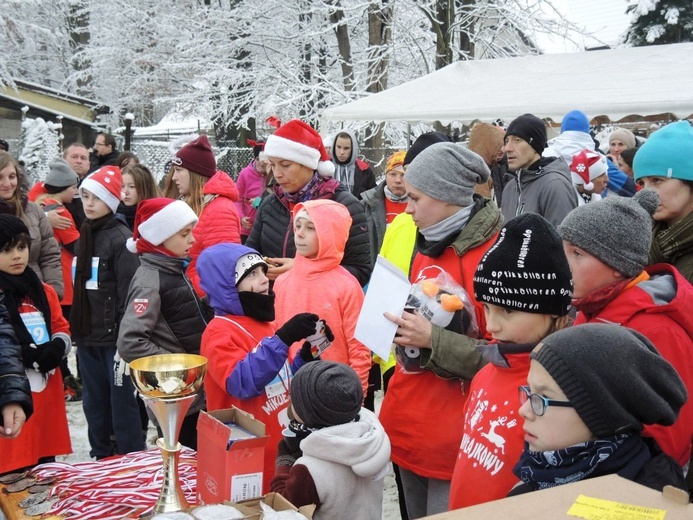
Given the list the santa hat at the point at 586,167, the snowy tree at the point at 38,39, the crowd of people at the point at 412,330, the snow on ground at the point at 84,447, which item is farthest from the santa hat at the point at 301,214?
the snowy tree at the point at 38,39

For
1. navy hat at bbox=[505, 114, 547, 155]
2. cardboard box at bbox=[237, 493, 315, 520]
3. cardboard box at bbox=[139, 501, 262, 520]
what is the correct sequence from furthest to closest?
navy hat at bbox=[505, 114, 547, 155] → cardboard box at bbox=[237, 493, 315, 520] → cardboard box at bbox=[139, 501, 262, 520]

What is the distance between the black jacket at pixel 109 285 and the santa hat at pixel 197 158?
29.2 inches

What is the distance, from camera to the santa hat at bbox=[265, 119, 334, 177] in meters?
4.14

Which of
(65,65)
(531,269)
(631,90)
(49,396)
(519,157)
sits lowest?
(49,396)

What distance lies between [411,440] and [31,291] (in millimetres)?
2259

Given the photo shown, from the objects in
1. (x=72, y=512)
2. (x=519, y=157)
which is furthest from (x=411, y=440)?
(x=519, y=157)

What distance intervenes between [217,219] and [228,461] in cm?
291

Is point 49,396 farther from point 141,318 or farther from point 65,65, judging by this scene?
point 65,65

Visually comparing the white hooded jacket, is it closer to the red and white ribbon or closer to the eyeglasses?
the red and white ribbon

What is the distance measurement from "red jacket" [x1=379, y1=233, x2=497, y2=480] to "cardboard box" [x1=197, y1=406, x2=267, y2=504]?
2.39 ft

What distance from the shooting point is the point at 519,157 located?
5219mm

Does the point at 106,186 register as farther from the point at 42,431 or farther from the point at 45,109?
the point at 45,109

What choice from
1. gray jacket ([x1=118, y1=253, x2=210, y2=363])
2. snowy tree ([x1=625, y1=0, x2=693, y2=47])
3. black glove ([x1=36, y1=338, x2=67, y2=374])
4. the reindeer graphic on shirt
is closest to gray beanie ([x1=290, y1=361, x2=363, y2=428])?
the reindeer graphic on shirt

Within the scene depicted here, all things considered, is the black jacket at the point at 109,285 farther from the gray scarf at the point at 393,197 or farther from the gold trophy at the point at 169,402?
the gray scarf at the point at 393,197
